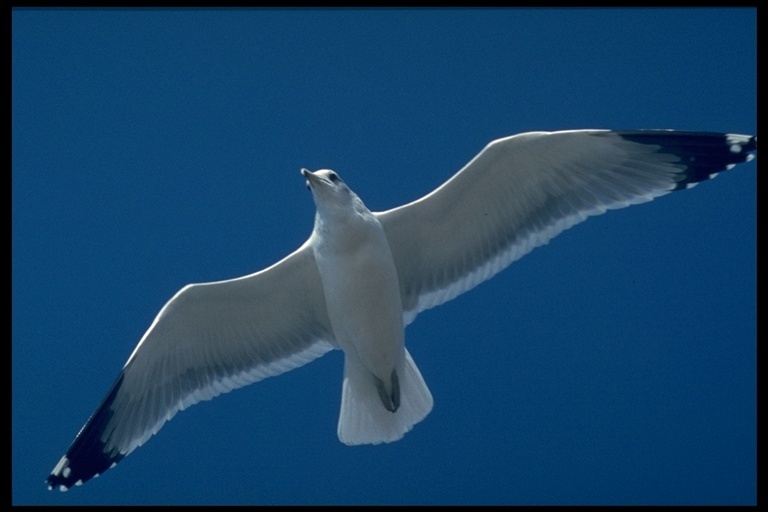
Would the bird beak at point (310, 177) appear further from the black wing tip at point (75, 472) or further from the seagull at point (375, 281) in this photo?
the black wing tip at point (75, 472)

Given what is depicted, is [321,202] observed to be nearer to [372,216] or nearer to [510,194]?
[372,216]

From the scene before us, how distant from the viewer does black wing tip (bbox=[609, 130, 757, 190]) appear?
10.5ft

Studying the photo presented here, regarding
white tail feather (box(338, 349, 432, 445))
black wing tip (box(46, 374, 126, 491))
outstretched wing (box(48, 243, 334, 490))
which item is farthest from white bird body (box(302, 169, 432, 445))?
black wing tip (box(46, 374, 126, 491))

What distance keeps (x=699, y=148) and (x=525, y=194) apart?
1.98 feet

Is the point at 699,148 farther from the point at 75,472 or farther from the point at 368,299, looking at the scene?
the point at 75,472

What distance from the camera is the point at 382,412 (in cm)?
345

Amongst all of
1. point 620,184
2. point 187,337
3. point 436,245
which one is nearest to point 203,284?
point 187,337

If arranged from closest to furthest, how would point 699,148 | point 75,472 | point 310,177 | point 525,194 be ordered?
point 310,177 < point 699,148 < point 525,194 < point 75,472

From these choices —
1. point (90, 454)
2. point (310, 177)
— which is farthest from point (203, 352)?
point (310, 177)

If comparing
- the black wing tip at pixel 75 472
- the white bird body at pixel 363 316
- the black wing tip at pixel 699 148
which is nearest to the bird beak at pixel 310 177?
the white bird body at pixel 363 316

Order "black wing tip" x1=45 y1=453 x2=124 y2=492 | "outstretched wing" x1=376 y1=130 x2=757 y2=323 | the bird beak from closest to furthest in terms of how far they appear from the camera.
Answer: the bird beak < "outstretched wing" x1=376 y1=130 x2=757 y2=323 < "black wing tip" x1=45 y1=453 x2=124 y2=492

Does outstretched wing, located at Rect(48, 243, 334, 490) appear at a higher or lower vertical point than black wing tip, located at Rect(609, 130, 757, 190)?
lower

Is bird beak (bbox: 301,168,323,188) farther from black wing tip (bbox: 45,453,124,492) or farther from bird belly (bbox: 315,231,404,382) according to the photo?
black wing tip (bbox: 45,453,124,492)

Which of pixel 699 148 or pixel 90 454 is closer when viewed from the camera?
pixel 699 148
